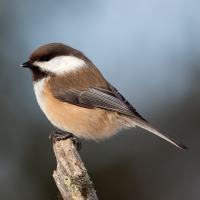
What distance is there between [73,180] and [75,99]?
1.22m

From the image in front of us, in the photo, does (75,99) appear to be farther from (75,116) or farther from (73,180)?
(73,180)

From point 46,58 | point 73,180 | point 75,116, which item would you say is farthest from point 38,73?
point 73,180

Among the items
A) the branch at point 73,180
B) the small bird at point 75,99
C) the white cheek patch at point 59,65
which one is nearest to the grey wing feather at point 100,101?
the small bird at point 75,99

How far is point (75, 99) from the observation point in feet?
10.9

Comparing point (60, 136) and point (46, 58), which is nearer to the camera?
point (60, 136)

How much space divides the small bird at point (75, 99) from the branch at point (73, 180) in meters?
0.74

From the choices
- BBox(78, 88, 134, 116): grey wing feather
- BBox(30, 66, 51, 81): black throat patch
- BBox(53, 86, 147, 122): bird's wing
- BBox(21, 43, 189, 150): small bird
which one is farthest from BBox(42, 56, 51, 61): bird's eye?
BBox(78, 88, 134, 116): grey wing feather

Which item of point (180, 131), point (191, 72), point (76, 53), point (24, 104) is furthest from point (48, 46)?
point (191, 72)

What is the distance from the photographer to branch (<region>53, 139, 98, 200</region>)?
2.26m

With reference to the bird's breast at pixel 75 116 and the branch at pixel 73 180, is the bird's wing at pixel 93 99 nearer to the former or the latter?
the bird's breast at pixel 75 116

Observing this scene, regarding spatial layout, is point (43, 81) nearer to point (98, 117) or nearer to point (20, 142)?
point (98, 117)

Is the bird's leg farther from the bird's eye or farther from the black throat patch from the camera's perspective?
the bird's eye

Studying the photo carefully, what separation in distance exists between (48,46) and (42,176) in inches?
93.3

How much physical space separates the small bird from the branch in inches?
29.3
